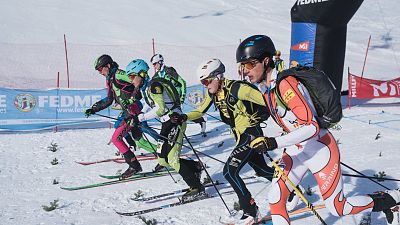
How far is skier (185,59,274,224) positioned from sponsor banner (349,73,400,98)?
9.15m

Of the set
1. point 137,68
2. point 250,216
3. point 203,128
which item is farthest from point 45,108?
point 250,216

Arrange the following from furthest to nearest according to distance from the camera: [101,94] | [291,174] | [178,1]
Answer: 1. [178,1]
2. [101,94]
3. [291,174]

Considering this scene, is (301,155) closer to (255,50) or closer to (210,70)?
(255,50)

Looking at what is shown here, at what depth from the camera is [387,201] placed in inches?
182

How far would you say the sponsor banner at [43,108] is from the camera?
12133mm

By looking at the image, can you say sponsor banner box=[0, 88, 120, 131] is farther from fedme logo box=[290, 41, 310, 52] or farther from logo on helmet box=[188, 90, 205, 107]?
fedme logo box=[290, 41, 310, 52]

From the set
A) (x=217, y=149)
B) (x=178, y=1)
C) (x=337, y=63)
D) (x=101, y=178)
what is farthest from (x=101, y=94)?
(x=178, y=1)

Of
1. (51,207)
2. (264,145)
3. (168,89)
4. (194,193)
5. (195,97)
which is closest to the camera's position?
(264,145)

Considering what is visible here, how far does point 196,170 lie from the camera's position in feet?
23.4

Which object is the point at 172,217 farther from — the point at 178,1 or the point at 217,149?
the point at 178,1

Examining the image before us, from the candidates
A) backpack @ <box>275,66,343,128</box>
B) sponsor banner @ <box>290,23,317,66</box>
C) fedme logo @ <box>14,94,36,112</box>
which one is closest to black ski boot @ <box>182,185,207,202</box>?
backpack @ <box>275,66,343,128</box>

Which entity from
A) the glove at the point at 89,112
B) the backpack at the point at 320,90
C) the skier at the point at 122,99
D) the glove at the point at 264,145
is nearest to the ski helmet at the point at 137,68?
the skier at the point at 122,99

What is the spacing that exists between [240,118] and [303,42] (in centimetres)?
868

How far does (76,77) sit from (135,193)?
16166 mm
